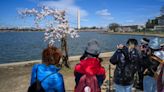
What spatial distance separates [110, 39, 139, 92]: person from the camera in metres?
4.80

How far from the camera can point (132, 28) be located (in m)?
171

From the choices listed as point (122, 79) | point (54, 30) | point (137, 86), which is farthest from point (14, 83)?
point (122, 79)

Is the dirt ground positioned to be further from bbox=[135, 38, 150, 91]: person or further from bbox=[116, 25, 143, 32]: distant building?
bbox=[116, 25, 143, 32]: distant building

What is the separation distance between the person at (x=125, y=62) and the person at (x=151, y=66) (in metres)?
0.30

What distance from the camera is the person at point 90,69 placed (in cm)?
411

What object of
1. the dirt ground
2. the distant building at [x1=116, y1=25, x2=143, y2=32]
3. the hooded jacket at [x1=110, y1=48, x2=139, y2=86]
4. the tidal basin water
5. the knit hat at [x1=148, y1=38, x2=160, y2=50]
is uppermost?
the knit hat at [x1=148, y1=38, x2=160, y2=50]

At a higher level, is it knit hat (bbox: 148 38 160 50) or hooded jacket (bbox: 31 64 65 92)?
knit hat (bbox: 148 38 160 50)

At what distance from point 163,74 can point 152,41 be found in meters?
1.25

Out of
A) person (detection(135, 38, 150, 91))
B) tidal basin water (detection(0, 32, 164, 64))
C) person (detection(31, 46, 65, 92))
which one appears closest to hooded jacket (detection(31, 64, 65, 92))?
person (detection(31, 46, 65, 92))

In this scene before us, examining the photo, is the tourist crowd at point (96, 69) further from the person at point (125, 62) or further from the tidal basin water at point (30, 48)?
the tidal basin water at point (30, 48)

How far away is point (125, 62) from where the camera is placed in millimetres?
4832

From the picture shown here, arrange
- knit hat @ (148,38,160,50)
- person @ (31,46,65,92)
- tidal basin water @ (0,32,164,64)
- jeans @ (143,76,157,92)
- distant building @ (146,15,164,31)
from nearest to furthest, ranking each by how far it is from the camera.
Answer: person @ (31,46,65,92) < knit hat @ (148,38,160,50) < jeans @ (143,76,157,92) < tidal basin water @ (0,32,164,64) < distant building @ (146,15,164,31)

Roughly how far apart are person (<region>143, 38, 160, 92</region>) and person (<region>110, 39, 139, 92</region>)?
0.99ft

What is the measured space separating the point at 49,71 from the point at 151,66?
2.30 m
